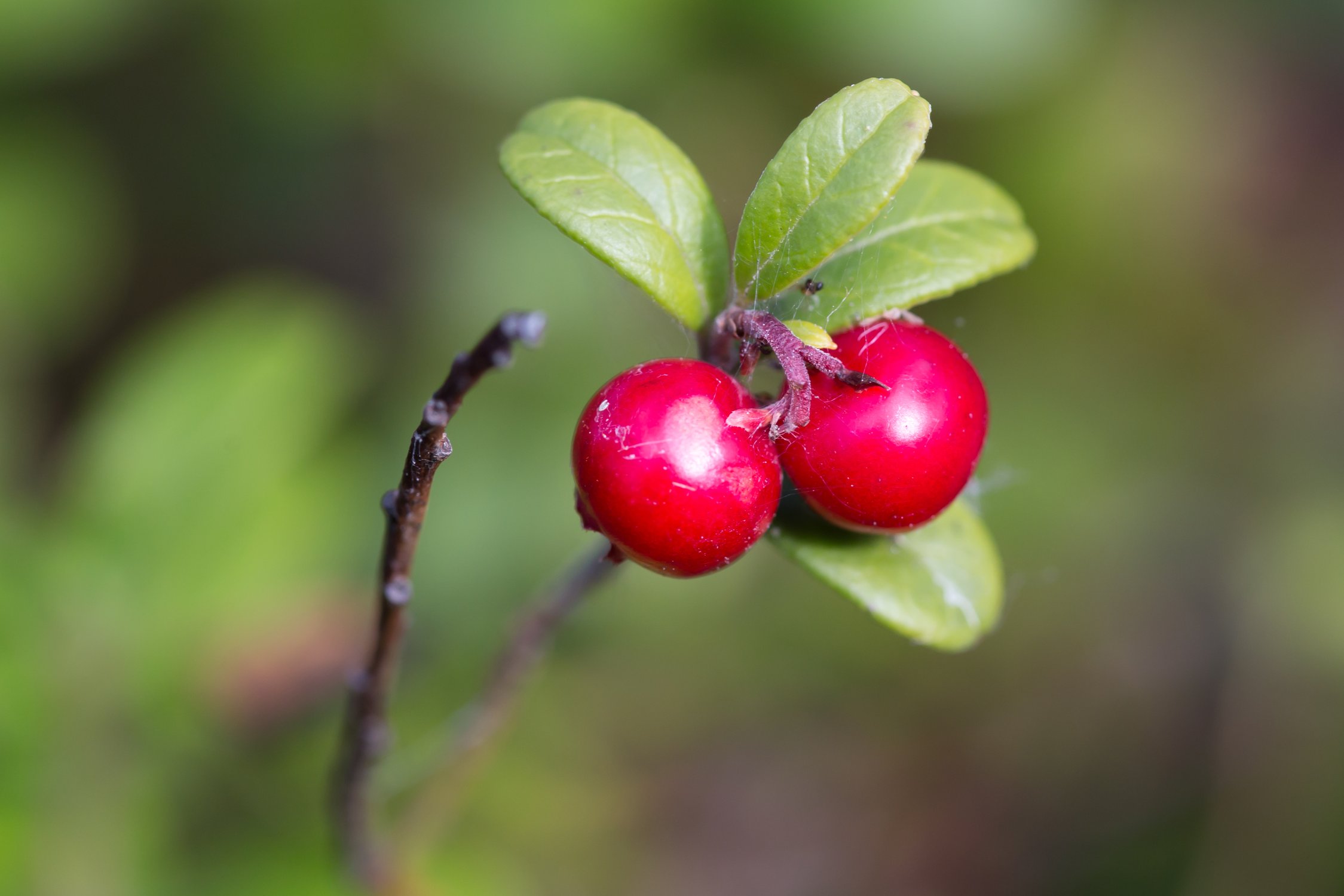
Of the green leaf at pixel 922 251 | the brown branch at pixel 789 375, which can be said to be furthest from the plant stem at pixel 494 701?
the green leaf at pixel 922 251

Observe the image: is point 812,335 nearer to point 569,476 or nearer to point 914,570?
point 914,570

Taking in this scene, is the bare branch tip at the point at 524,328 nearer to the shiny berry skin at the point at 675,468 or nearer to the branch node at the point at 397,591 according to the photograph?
the shiny berry skin at the point at 675,468

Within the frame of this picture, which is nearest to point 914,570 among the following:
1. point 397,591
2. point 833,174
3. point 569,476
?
point 833,174

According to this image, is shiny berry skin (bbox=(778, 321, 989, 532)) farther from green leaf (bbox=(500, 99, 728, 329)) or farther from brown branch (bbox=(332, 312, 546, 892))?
brown branch (bbox=(332, 312, 546, 892))

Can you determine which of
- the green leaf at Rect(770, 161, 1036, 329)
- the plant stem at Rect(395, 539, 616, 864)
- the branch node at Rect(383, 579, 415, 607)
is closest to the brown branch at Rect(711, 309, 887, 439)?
the green leaf at Rect(770, 161, 1036, 329)

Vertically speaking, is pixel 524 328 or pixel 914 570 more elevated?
pixel 524 328
